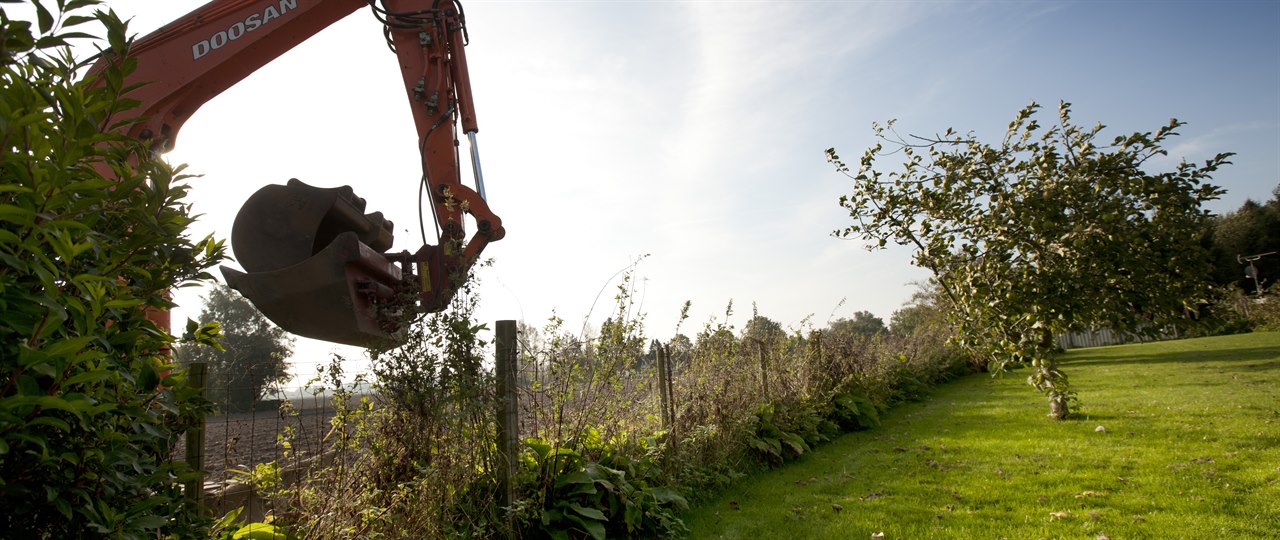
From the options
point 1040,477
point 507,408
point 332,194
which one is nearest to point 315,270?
point 332,194

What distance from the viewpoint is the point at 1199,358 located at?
48.7ft

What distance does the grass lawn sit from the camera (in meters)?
4.41

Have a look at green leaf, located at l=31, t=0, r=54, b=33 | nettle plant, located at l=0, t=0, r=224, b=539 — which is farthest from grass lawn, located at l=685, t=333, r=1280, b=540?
green leaf, located at l=31, t=0, r=54, b=33

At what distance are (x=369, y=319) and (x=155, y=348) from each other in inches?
89.8

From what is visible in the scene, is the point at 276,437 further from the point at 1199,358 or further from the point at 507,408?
the point at 1199,358

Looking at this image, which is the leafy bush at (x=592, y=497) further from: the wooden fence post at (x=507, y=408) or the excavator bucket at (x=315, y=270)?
the excavator bucket at (x=315, y=270)

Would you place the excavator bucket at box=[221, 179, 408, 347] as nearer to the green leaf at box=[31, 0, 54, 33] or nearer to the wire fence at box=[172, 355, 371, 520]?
the wire fence at box=[172, 355, 371, 520]

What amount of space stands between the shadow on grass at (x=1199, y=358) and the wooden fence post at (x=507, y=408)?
14265 millimetres

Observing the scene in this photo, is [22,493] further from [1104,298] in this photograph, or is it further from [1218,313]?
[1218,313]

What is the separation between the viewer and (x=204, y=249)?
6.17ft

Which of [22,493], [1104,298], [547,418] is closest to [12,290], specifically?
[22,493]

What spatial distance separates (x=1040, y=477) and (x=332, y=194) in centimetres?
590

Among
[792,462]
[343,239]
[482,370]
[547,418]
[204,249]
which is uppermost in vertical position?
[343,239]

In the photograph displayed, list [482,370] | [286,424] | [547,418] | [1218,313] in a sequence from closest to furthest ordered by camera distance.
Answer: [286,424], [482,370], [547,418], [1218,313]
